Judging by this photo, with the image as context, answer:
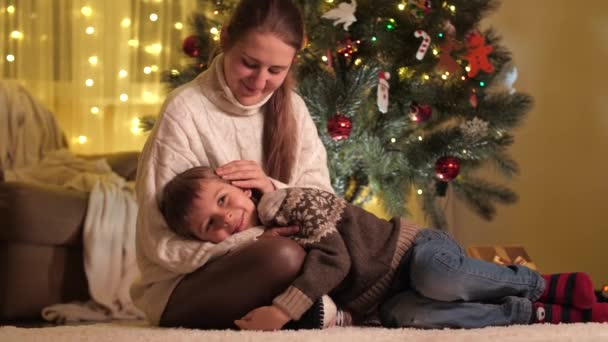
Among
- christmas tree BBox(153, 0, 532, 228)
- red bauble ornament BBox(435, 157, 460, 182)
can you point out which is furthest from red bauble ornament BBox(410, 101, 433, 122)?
red bauble ornament BBox(435, 157, 460, 182)

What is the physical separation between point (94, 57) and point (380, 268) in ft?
8.34

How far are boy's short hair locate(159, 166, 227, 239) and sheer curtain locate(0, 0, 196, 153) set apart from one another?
2.20 meters

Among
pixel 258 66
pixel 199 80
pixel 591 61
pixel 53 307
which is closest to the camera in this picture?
pixel 258 66

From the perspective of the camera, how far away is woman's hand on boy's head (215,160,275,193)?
149 centimetres

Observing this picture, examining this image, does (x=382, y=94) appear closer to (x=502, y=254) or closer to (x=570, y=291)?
(x=502, y=254)

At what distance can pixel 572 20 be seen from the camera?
10.6ft

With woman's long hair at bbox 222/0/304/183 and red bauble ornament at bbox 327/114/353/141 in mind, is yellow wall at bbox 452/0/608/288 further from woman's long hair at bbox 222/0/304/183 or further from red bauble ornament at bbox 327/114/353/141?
woman's long hair at bbox 222/0/304/183

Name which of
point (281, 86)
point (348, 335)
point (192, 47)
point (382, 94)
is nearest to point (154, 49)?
point (192, 47)

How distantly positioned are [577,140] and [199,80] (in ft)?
6.62

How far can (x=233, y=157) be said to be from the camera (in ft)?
5.53

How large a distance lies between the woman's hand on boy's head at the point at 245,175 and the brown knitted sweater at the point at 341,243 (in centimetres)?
4

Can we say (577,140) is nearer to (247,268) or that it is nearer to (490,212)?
(490,212)

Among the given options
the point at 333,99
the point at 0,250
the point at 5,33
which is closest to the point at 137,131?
the point at 5,33

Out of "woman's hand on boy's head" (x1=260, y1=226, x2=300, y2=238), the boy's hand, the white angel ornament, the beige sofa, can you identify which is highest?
the white angel ornament
